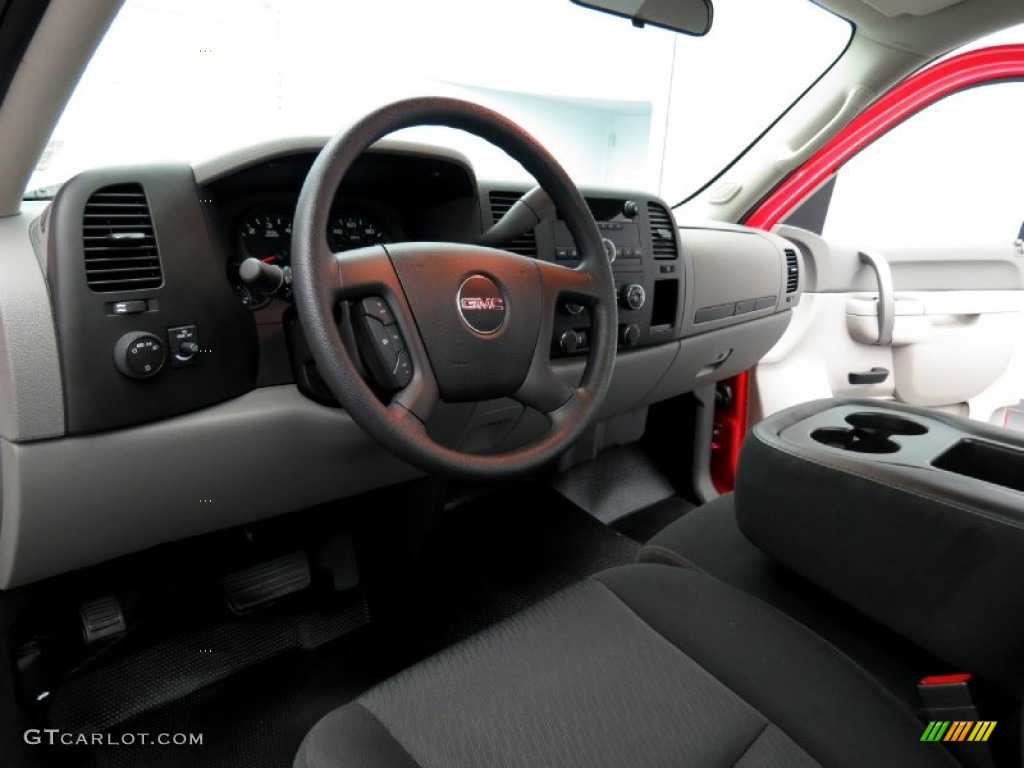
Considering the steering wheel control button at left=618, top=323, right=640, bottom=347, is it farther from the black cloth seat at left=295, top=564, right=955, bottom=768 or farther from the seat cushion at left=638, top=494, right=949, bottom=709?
the black cloth seat at left=295, top=564, right=955, bottom=768

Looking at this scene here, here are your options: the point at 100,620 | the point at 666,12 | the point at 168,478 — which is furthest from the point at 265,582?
the point at 666,12

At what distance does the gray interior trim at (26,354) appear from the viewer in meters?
0.81

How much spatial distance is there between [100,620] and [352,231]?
855 mm

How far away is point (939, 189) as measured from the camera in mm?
2539

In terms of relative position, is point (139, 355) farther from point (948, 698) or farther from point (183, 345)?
point (948, 698)

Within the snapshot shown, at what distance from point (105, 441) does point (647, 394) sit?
50.2 inches

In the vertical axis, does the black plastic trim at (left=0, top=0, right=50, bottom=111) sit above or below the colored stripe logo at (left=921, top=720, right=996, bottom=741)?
above

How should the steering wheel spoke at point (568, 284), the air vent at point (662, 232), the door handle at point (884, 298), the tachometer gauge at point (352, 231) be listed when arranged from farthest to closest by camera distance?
the door handle at point (884, 298), the air vent at point (662, 232), the tachometer gauge at point (352, 231), the steering wheel spoke at point (568, 284)

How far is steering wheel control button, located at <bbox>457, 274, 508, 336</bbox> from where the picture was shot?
3.11ft

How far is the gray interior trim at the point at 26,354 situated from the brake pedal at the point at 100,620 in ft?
1.67

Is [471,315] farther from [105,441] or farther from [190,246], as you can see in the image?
[105,441]

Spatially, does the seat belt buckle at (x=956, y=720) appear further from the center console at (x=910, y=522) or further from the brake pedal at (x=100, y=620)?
the brake pedal at (x=100, y=620)

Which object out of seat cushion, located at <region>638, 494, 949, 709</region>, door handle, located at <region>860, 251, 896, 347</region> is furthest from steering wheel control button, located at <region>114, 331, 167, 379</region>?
door handle, located at <region>860, 251, 896, 347</region>

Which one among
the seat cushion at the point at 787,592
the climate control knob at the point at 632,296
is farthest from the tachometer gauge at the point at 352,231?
the seat cushion at the point at 787,592
